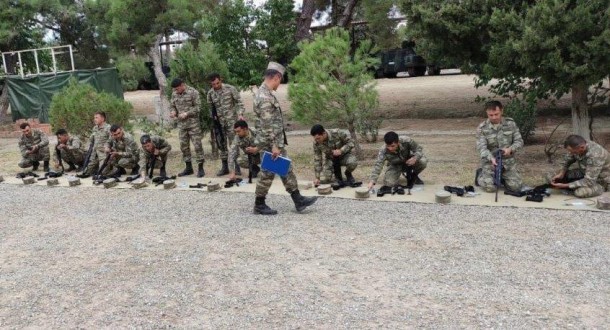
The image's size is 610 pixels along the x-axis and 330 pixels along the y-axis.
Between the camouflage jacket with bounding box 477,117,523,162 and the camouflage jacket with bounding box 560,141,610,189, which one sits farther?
the camouflage jacket with bounding box 477,117,523,162

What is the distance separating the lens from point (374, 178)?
20.9 ft

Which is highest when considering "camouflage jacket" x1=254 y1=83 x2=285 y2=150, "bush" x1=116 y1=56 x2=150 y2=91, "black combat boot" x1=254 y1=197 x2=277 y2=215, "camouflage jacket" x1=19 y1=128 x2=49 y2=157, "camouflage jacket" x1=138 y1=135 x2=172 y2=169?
"bush" x1=116 y1=56 x2=150 y2=91

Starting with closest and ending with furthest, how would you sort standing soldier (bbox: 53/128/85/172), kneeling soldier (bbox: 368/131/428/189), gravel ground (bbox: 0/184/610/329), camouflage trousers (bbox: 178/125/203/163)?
gravel ground (bbox: 0/184/610/329) → kneeling soldier (bbox: 368/131/428/189) → camouflage trousers (bbox: 178/125/203/163) → standing soldier (bbox: 53/128/85/172)

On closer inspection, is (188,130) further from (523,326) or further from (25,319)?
(523,326)

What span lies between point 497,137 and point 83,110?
24.2 ft

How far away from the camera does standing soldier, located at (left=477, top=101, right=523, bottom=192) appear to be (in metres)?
6.36

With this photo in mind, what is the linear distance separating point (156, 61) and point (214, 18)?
5121 millimetres

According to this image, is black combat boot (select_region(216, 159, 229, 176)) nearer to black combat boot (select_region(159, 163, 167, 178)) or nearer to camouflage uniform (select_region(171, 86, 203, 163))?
camouflage uniform (select_region(171, 86, 203, 163))

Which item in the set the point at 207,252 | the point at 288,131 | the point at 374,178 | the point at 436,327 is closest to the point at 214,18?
the point at 288,131

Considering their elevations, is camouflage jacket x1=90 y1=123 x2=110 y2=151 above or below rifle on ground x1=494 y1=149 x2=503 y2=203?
above

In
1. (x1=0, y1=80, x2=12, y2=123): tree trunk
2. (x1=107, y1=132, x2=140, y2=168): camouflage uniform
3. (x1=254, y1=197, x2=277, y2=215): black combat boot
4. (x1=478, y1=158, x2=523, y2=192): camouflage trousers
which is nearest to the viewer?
(x1=254, y1=197, x2=277, y2=215): black combat boot

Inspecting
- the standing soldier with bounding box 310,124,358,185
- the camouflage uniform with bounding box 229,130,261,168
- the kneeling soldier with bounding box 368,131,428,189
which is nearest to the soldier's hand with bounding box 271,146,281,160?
the kneeling soldier with bounding box 368,131,428,189

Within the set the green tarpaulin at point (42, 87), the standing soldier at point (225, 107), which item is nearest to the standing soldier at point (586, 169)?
the standing soldier at point (225, 107)

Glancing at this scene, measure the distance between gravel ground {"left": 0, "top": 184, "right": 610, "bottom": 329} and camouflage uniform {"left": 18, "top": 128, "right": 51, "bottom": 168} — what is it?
3.99 meters
